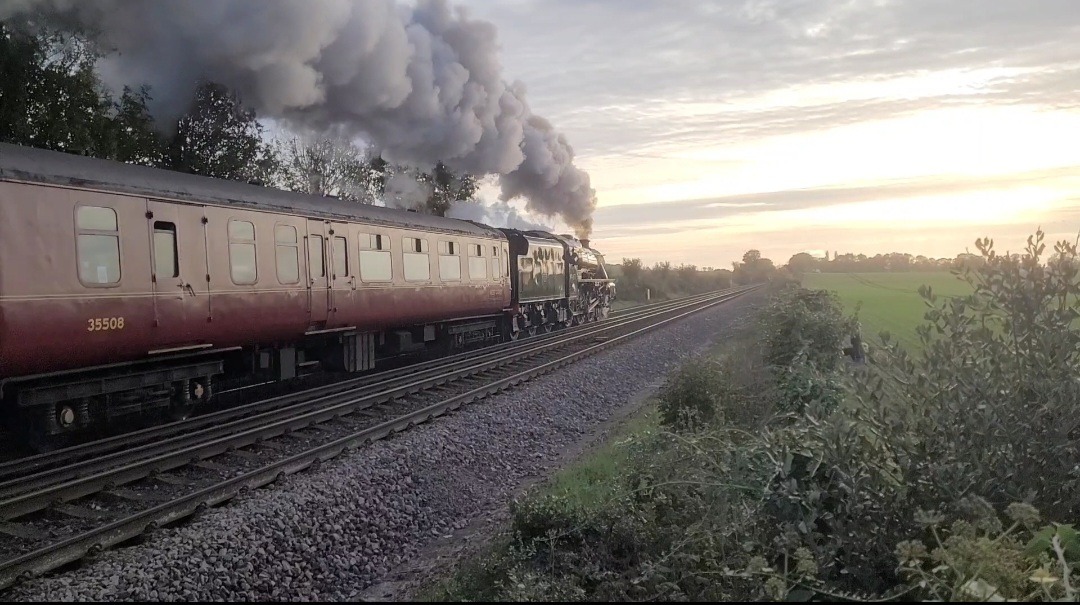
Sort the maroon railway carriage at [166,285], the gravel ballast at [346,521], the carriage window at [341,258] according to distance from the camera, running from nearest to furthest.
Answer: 1. the gravel ballast at [346,521]
2. the maroon railway carriage at [166,285]
3. the carriage window at [341,258]

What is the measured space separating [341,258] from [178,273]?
3705mm

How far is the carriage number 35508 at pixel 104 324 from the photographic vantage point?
883 cm

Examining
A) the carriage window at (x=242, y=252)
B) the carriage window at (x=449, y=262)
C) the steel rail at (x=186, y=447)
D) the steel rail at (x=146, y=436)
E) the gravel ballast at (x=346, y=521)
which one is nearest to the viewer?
the gravel ballast at (x=346, y=521)

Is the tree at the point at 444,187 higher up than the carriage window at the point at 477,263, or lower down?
higher up

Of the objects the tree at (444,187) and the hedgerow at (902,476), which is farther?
the tree at (444,187)

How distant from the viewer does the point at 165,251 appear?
9.91 meters

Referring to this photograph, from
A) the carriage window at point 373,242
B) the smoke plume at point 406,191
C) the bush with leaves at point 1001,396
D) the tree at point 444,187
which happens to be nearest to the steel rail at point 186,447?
the carriage window at point 373,242

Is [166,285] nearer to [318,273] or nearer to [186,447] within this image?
[186,447]

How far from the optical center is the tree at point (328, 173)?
88.1ft

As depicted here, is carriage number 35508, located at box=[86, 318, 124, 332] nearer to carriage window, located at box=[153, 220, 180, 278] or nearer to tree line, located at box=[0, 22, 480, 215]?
carriage window, located at box=[153, 220, 180, 278]

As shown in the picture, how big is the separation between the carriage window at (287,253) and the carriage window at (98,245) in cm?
297

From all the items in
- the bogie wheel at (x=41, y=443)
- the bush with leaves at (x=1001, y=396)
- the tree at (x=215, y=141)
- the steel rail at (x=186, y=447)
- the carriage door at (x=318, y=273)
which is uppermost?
the tree at (x=215, y=141)

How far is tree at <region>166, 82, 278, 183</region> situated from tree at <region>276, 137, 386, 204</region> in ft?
12.4

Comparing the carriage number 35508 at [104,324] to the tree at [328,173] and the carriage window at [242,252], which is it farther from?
the tree at [328,173]
